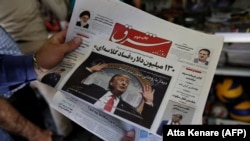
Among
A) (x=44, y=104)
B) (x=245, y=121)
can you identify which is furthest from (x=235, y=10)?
(x=44, y=104)

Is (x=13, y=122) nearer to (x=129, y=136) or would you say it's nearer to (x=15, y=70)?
(x=15, y=70)

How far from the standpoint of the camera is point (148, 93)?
502 mm

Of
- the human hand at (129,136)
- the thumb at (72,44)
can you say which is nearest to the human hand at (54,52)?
the thumb at (72,44)

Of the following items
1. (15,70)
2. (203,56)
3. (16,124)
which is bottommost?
(16,124)

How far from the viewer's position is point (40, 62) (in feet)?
1.86

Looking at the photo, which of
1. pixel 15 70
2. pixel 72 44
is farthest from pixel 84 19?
pixel 15 70

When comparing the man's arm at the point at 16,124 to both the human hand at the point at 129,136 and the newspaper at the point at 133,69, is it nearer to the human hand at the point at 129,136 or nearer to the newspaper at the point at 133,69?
the newspaper at the point at 133,69

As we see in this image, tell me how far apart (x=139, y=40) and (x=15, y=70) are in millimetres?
286

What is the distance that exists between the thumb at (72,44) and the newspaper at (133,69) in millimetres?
10

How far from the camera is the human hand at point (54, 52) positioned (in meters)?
0.54

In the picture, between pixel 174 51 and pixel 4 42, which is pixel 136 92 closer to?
pixel 174 51

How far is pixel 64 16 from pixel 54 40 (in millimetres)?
350

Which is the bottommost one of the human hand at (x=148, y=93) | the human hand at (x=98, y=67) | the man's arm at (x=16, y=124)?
the man's arm at (x=16, y=124)

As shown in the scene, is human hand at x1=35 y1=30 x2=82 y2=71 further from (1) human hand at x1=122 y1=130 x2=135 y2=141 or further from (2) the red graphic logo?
(1) human hand at x1=122 y1=130 x2=135 y2=141
